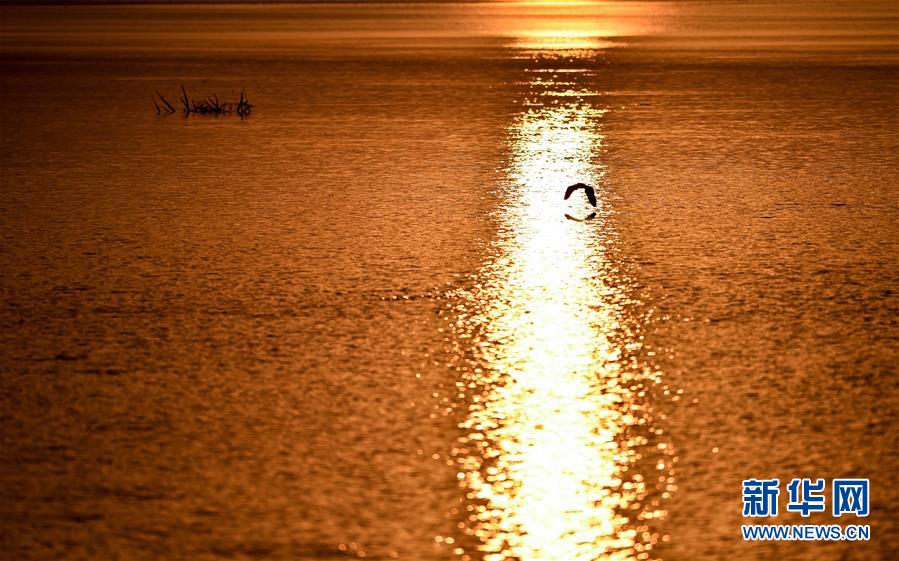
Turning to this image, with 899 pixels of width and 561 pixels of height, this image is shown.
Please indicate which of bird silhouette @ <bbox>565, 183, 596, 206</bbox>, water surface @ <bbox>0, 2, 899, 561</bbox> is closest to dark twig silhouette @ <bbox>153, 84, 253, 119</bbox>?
water surface @ <bbox>0, 2, 899, 561</bbox>

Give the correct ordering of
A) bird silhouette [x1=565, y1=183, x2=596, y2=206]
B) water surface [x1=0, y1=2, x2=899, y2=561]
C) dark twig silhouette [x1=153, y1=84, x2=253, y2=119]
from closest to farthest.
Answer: water surface [x1=0, y1=2, x2=899, y2=561] < bird silhouette [x1=565, y1=183, x2=596, y2=206] < dark twig silhouette [x1=153, y1=84, x2=253, y2=119]

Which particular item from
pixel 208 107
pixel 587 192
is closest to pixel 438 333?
pixel 587 192

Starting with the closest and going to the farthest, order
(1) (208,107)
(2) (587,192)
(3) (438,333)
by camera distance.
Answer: (3) (438,333) < (2) (587,192) < (1) (208,107)

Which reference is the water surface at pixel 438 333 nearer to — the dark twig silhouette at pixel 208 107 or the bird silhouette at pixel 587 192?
the bird silhouette at pixel 587 192

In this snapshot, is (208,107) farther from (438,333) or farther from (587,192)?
(438,333)

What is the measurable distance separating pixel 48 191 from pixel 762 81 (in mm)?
10527

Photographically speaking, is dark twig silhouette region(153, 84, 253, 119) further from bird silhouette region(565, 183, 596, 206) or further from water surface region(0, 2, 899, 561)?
bird silhouette region(565, 183, 596, 206)

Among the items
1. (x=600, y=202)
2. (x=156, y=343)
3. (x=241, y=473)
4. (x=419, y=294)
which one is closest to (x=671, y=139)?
(x=600, y=202)

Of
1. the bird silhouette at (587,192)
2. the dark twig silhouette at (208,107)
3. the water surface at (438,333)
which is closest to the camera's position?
the water surface at (438,333)

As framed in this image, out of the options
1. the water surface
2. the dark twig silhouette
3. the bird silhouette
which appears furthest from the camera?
the dark twig silhouette

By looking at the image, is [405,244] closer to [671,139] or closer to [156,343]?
[156,343]

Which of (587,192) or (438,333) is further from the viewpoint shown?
(587,192)

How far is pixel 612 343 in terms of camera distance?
17.1 ft

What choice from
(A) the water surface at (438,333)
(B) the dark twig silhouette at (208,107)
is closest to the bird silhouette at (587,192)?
(A) the water surface at (438,333)
